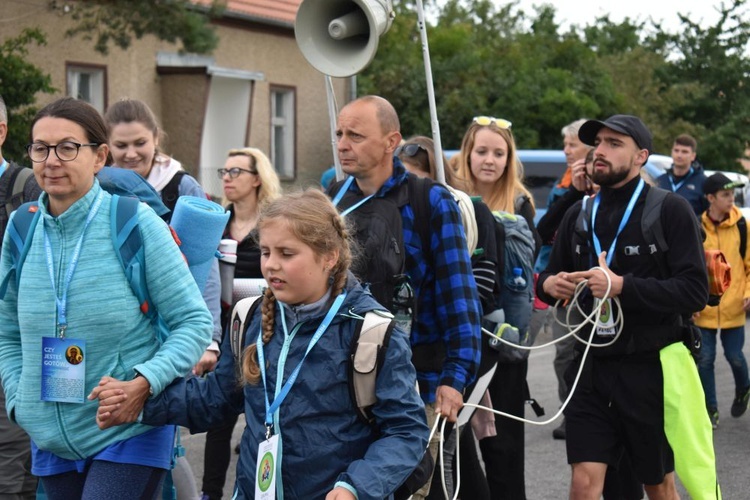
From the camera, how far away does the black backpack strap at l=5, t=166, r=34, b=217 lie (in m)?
4.69

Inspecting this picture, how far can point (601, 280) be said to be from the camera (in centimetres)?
532

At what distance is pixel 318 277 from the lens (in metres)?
3.51

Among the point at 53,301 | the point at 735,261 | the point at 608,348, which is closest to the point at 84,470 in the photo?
the point at 53,301

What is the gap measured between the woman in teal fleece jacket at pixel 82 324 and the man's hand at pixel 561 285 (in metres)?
2.15

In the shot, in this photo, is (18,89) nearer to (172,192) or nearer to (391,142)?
(172,192)

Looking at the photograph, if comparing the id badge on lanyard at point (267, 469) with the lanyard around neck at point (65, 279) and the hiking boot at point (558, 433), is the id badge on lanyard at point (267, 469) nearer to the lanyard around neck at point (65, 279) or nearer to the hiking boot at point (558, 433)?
the lanyard around neck at point (65, 279)

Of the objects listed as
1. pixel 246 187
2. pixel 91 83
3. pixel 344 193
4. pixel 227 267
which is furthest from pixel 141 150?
pixel 91 83

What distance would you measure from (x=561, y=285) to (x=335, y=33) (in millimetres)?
1581

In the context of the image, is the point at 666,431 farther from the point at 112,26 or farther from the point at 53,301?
the point at 112,26

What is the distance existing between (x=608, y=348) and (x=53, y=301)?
2.73 metres

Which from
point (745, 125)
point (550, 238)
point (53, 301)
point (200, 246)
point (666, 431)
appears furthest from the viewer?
point (745, 125)

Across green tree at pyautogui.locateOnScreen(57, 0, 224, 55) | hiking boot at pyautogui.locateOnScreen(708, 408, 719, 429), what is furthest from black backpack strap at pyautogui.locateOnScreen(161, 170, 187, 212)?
green tree at pyautogui.locateOnScreen(57, 0, 224, 55)

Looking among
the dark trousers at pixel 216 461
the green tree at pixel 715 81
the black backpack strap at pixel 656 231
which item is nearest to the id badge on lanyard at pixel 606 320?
the black backpack strap at pixel 656 231

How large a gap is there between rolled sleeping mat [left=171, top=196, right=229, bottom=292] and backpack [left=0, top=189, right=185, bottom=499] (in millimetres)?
712
